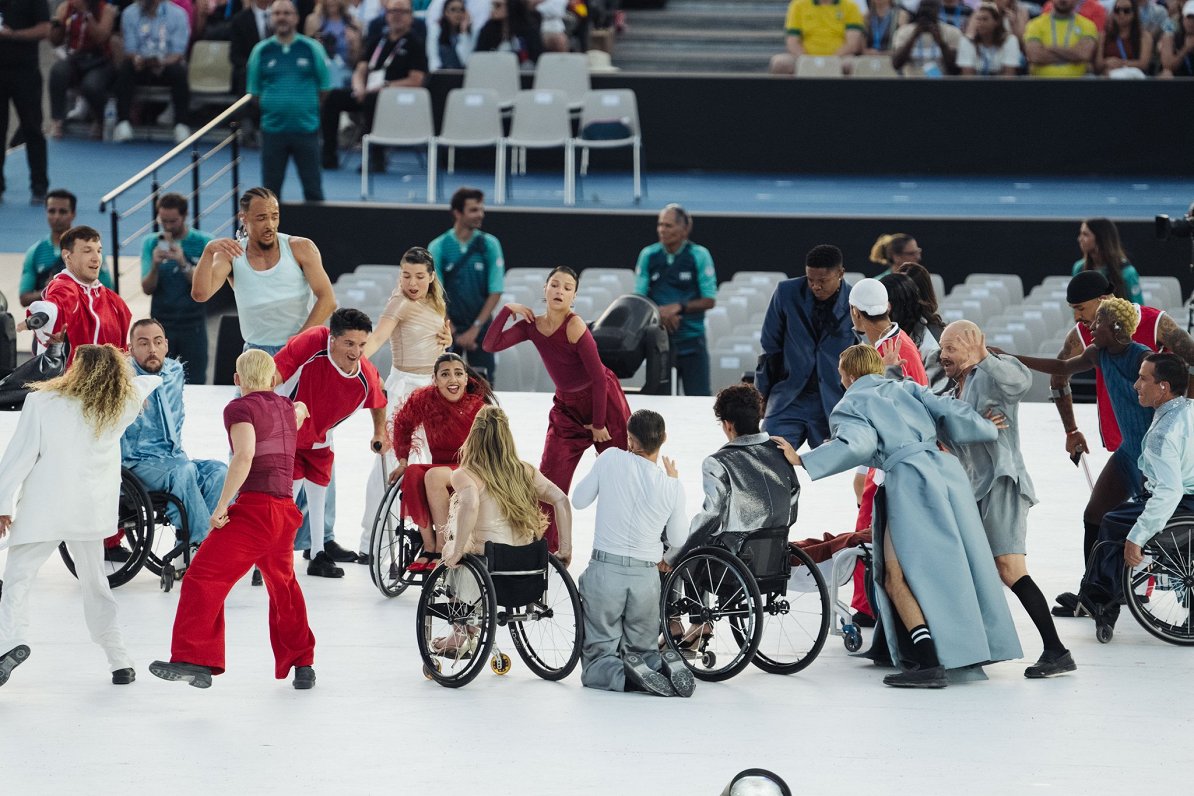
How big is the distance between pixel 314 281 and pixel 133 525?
133 cm

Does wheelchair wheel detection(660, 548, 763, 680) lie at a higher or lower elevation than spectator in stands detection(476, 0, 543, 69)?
lower

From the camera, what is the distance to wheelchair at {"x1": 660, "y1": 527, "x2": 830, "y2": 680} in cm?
597

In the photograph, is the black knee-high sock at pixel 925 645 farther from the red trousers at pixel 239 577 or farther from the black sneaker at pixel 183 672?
the black sneaker at pixel 183 672

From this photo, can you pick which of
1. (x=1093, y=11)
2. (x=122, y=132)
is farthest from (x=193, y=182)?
(x=1093, y=11)

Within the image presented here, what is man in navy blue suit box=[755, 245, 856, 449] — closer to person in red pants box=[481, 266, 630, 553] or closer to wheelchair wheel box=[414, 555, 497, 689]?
person in red pants box=[481, 266, 630, 553]

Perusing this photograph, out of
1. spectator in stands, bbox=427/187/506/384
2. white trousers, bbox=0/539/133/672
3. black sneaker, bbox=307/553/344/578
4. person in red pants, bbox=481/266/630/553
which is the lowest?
black sneaker, bbox=307/553/344/578

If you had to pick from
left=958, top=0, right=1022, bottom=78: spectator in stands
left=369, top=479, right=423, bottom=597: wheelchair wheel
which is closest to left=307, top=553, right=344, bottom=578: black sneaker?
left=369, top=479, right=423, bottom=597: wheelchair wheel

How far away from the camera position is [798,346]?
7.46 metres

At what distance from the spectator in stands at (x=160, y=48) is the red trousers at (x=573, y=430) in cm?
969

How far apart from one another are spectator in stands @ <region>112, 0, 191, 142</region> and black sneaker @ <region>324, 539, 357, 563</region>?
929 cm

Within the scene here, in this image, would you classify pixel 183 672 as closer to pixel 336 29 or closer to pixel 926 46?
pixel 336 29

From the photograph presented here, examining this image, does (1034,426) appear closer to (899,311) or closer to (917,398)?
(899,311)

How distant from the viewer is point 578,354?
7219 mm

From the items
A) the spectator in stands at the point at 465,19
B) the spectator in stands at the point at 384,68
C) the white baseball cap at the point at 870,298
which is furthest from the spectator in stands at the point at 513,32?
the white baseball cap at the point at 870,298
